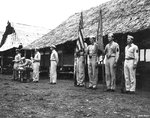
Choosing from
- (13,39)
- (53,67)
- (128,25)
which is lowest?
(53,67)

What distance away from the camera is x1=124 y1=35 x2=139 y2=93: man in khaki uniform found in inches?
300

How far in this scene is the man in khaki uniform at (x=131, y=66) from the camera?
7.61 m

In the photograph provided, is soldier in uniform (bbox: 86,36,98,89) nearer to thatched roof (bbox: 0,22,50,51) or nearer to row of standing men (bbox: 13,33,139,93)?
row of standing men (bbox: 13,33,139,93)

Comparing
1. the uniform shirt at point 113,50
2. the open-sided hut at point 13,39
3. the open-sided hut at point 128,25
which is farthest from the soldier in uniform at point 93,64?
the open-sided hut at point 13,39

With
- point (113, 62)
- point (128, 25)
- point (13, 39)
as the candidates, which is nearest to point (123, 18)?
point (128, 25)

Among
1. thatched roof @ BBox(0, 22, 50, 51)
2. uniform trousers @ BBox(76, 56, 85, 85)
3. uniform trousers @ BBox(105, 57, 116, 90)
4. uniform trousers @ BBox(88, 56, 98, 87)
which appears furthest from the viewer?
thatched roof @ BBox(0, 22, 50, 51)

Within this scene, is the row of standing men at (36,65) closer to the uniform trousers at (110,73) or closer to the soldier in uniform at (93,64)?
the soldier in uniform at (93,64)

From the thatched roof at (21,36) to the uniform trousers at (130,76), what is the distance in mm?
14924

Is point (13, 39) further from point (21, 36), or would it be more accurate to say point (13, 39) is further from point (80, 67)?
point (80, 67)

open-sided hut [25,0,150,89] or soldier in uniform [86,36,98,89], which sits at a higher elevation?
open-sided hut [25,0,150,89]

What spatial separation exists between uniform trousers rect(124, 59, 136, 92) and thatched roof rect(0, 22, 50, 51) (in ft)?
49.0

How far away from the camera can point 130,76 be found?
7.67 metres

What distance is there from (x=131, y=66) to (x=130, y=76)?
1.04 ft

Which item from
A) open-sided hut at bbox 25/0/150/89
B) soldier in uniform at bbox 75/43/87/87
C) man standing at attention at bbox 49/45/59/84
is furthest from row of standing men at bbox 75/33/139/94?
man standing at attention at bbox 49/45/59/84
